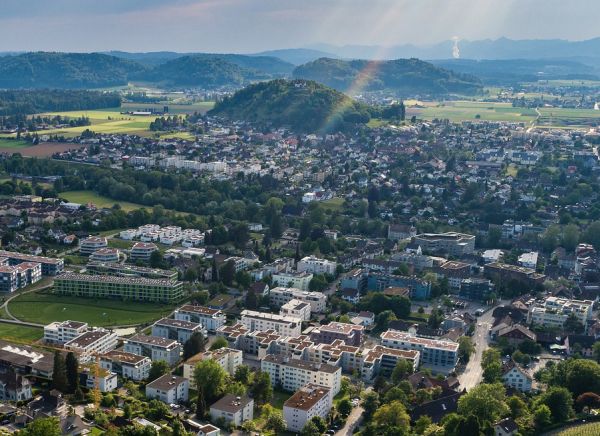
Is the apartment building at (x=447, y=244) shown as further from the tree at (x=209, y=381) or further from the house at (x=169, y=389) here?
the house at (x=169, y=389)

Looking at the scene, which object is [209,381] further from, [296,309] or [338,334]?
[296,309]

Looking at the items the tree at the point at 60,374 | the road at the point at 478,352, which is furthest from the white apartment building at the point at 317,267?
the tree at the point at 60,374

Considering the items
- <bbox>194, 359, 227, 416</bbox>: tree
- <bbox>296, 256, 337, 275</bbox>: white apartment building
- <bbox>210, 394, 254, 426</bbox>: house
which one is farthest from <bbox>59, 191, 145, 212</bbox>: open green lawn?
<bbox>210, 394, 254, 426</bbox>: house

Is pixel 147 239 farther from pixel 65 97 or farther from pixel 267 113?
pixel 65 97

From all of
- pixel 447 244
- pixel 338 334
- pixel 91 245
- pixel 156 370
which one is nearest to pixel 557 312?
pixel 338 334

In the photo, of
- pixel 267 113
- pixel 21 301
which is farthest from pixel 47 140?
pixel 21 301

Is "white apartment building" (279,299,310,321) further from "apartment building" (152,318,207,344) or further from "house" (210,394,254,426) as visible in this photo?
"house" (210,394,254,426)

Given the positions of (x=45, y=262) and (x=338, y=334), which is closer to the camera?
(x=338, y=334)
